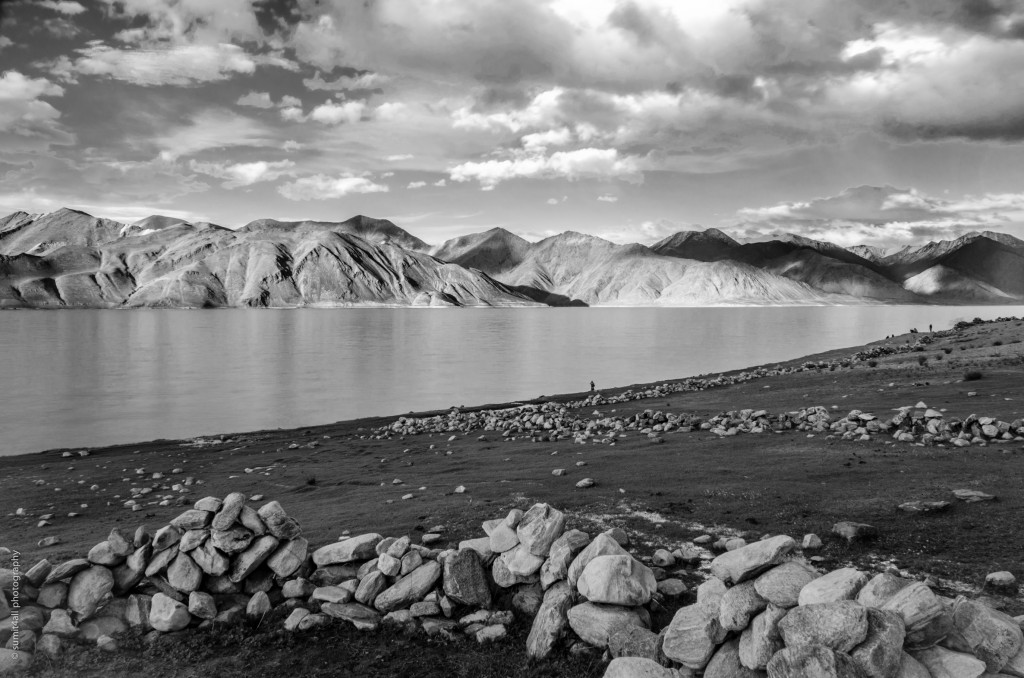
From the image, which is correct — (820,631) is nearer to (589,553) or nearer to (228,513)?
(589,553)

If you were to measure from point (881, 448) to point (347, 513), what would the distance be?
14.4 m

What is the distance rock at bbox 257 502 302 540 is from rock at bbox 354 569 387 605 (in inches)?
66.3

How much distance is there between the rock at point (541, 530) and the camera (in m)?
9.98

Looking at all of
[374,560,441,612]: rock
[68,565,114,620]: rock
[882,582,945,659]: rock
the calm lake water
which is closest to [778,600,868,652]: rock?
[882,582,945,659]: rock

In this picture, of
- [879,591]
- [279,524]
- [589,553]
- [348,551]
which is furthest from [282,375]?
[879,591]

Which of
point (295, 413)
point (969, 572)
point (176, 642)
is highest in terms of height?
point (969, 572)

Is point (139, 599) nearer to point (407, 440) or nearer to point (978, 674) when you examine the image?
point (978, 674)

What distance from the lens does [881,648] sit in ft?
20.6

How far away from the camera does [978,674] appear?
626cm

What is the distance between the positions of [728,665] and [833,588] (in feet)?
4.91

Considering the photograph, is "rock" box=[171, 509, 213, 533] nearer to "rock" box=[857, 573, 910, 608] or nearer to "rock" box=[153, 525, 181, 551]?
"rock" box=[153, 525, 181, 551]

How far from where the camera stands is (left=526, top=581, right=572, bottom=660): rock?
8.55 m

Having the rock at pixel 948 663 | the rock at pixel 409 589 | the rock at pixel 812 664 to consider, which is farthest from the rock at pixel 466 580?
the rock at pixel 948 663

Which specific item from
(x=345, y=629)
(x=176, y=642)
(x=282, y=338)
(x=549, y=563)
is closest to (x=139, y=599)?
(x=176, y=642)
